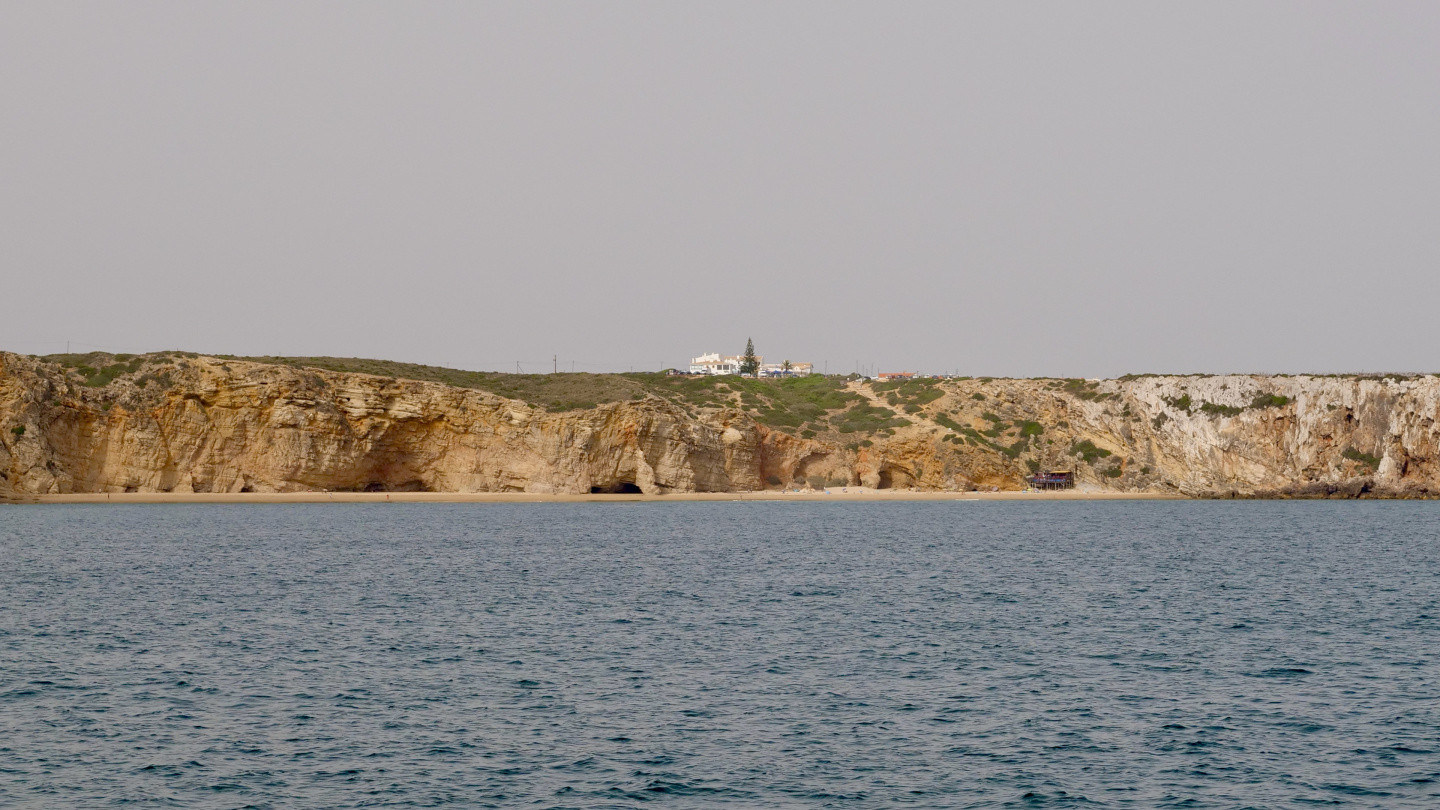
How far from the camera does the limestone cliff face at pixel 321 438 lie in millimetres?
115750

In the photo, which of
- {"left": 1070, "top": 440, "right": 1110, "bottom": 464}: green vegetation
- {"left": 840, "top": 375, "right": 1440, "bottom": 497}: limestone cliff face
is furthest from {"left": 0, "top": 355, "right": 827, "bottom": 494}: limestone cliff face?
{"left": 1070, "top": 440, "right": 1110, "bottom": 464}: green vegetation

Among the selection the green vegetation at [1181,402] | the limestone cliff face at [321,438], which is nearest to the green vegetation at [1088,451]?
the green vegetation at [1181,402]

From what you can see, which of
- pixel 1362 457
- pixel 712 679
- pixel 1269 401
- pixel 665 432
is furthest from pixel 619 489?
pixel 712 679

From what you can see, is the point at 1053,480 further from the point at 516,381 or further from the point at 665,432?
the point at 516,381

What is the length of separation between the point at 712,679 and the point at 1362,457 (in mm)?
123140

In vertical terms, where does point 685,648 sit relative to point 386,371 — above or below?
below

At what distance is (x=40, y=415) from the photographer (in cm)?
11288

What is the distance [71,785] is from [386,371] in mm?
121095

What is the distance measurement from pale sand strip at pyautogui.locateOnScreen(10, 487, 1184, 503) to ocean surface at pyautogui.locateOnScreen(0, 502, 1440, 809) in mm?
51637

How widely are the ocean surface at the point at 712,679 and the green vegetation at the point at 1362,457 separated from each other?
6877cm

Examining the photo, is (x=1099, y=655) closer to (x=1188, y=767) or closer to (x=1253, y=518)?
(x=1188, y=767)

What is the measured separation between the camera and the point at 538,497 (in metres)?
132

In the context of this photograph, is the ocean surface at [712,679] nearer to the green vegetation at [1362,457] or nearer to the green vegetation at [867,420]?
the green vegetation at [1362,457]

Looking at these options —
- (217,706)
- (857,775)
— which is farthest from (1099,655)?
(217,706)
